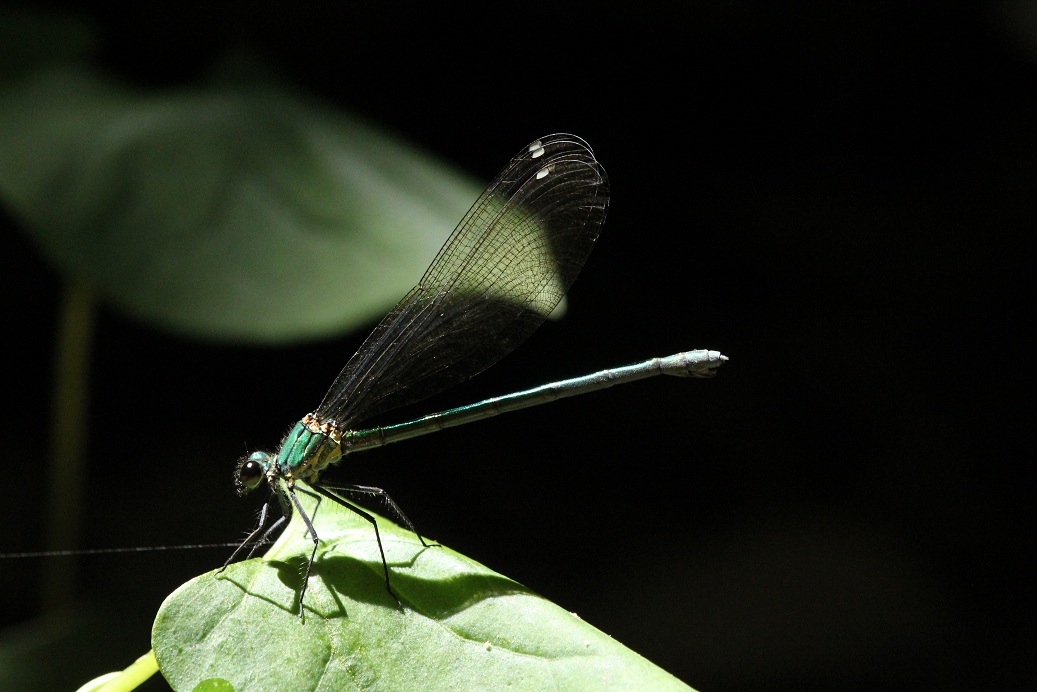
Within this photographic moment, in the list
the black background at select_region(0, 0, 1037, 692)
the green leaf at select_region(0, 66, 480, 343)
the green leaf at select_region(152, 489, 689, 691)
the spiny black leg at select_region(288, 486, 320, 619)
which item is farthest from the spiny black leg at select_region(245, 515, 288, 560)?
the black background at select_region(0, 0, 1037, 692)

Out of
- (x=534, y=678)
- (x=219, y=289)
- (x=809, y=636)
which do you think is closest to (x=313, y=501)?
(x=219, y=289)

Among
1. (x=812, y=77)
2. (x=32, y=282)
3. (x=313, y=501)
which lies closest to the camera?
(x=313, y=501)

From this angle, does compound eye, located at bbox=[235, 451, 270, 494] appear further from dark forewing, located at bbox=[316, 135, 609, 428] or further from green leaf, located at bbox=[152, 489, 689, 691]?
green leaf, located at bbox=[152, 489, 689, 691]

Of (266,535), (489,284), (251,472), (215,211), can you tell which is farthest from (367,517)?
(215,211)

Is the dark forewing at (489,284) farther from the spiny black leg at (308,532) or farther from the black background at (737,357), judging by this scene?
the black background at (737,357)

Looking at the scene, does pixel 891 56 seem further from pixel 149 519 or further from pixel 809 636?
pixel 149 519

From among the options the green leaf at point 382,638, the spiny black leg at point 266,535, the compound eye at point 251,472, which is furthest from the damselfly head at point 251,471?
the green leaf at point 382,638

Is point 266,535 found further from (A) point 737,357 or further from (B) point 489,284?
(A) point 737,357
